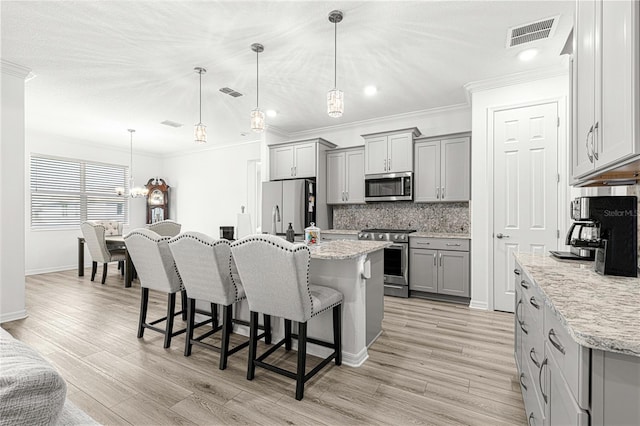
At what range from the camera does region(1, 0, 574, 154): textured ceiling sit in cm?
246

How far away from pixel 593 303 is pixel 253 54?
Result: 323 cm

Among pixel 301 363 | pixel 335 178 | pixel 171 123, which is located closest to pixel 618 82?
pixel 301 363

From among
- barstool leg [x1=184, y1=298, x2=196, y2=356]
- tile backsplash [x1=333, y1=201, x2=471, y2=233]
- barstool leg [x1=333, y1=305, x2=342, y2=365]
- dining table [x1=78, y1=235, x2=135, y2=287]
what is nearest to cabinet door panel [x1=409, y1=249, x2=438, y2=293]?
tile backsplash [x1=333, y1=201, x2=471, y2=233]

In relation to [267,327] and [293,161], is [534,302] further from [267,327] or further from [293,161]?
[293,161]

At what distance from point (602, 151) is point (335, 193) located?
4.19 metres

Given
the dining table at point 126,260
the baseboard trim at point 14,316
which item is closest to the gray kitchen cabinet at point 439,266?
the dining table at point 126,260

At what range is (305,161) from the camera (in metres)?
5.30

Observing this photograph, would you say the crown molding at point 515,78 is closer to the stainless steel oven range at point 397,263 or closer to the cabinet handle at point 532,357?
the stainless steel oven range at point 397,263

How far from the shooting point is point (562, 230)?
3.40 meters

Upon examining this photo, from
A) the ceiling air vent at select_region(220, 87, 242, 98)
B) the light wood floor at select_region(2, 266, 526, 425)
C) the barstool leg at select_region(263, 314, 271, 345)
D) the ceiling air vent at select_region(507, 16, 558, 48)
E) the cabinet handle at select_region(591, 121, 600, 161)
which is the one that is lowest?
the light wood floor at select_region(2, 266, 526, 425)

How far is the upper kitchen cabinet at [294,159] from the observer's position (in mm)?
5246

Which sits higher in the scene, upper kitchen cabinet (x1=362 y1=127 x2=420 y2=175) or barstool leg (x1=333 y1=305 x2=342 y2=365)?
upper kitchen cabinet (x1=362 y1=127 x2=420 y2=175)

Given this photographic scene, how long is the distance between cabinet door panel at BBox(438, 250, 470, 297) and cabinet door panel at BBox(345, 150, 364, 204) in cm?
160

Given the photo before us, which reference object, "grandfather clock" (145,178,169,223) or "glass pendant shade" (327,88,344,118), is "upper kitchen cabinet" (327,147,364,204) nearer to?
"glass pendant shade" (327,88,344,118)
